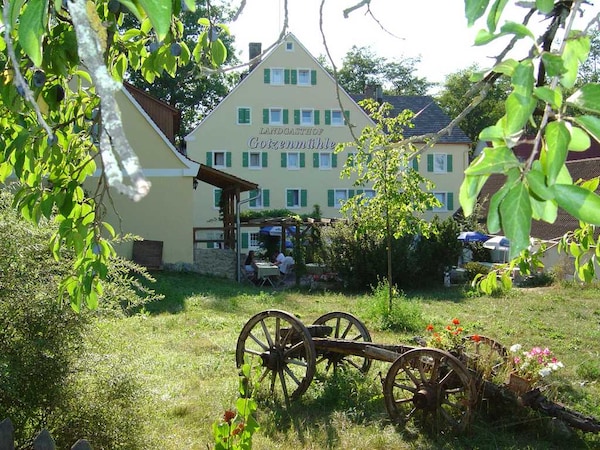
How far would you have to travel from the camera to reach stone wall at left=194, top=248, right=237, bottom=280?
22.0m

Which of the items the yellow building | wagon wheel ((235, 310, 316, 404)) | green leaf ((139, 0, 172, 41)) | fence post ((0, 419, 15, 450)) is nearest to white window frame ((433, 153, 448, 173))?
the yellow building

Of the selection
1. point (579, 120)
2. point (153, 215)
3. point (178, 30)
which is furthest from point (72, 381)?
point (153, 215)

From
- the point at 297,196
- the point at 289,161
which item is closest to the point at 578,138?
the point at 297,196

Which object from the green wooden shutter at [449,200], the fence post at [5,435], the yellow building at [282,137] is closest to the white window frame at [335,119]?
the yellow building at [282,137]

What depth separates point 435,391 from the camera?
20.2ft

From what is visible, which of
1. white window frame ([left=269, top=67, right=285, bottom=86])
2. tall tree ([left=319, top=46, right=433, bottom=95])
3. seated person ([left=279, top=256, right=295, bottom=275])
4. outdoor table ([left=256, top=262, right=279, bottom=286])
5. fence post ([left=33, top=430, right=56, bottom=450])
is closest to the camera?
fence post ([left=33, top=430, right=56, bottom=450])

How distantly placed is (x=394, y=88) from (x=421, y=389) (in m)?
52.8

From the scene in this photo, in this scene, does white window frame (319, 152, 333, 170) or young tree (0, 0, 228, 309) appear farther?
white window frame (319, 152, 333, 170)

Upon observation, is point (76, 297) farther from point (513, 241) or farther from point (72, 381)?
point (513, 241)

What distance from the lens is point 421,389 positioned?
20.5 feet

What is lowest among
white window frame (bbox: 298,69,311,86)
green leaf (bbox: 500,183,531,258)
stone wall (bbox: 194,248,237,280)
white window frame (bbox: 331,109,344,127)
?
stone wall (bbox: 194,248,237,280)

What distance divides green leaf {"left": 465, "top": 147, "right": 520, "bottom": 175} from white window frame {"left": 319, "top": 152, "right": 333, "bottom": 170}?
34.8 meters

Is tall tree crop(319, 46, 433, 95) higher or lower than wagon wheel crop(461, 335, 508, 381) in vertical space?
higher

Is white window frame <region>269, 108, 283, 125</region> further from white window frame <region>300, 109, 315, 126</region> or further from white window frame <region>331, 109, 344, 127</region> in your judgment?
white window frame <region>331, 109, 344, 127</region>
